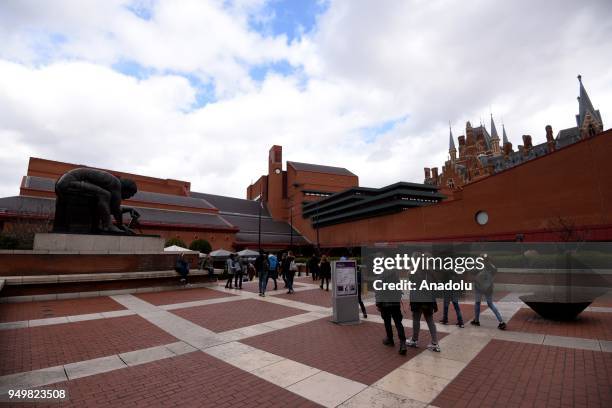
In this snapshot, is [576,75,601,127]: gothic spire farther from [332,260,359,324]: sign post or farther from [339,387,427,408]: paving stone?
[339,387,427,408]: paving stone

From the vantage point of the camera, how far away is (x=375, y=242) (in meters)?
42.2

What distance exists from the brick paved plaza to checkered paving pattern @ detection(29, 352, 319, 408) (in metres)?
0.02

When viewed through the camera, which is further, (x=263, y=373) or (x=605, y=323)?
(x=605, y=323)

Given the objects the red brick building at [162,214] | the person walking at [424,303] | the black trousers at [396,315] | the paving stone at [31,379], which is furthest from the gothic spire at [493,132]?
the paving stone at [31,379]

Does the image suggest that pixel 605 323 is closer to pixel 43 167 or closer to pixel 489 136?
pixel 43 167

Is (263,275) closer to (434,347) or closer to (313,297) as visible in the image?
(313,297)

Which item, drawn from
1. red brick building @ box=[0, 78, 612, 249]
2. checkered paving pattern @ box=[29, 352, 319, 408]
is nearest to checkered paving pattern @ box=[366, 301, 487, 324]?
checkered paving pattern @ box=[29, 352, 319, 408]

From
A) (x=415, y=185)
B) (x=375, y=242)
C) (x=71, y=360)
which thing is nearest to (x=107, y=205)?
(x=71, y=360)

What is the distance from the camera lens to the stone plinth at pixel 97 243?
474 inches

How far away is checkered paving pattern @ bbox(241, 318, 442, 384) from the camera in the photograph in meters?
4.84

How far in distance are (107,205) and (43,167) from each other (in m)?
41.7

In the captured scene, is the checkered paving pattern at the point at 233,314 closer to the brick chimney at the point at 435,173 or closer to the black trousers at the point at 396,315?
the black trousers at the point at 396,315

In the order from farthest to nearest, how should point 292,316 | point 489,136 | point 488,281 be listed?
point 489,136
point 292,316
point 488,281

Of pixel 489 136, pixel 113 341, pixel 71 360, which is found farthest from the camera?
pixel 489 136
